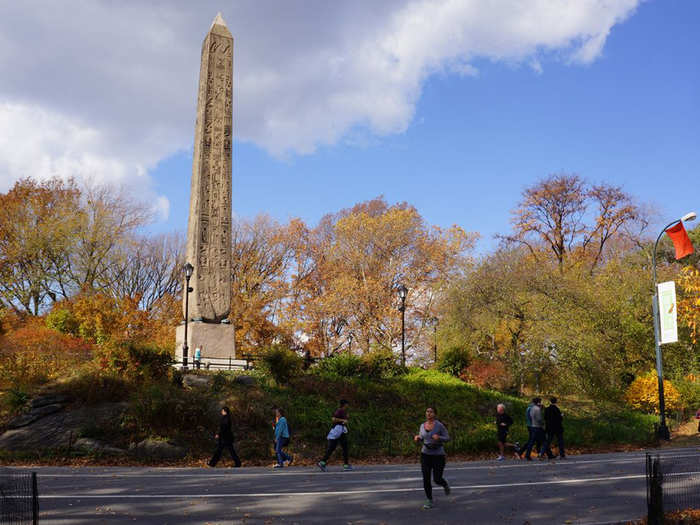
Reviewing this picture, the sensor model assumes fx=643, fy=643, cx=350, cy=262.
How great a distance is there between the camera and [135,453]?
57.6ft

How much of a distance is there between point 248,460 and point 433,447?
9258mm

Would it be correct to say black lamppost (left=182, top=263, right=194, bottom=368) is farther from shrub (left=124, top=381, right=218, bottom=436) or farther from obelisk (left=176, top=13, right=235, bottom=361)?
shrub (left=124, top=381, right=218, bottom=436)

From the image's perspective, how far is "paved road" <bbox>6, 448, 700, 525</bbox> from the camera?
29.3 ft

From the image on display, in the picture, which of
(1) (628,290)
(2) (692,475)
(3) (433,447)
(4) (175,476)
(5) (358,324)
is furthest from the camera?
(5) (358,324)

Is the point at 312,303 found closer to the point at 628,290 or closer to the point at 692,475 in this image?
the point at 628,290

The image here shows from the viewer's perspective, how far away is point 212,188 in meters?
24.2

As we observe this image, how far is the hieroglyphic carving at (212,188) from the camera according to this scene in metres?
23.9

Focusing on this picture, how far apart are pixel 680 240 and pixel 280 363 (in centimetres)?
1478

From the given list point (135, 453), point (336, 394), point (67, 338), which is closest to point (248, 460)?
point (135, 453)

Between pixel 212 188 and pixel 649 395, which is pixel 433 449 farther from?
pixel 649 395

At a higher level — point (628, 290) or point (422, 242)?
point (422, 242)

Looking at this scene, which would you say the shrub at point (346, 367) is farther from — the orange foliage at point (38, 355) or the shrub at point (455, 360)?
the orange foliage at point (38, 355)

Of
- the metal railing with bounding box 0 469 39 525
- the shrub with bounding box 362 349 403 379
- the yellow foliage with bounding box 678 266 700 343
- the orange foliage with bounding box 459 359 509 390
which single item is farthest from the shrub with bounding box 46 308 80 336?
the yellow foliage with bounding box 678 266 700 343

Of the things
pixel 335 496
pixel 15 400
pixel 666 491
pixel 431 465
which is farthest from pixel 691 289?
pixel 15 400
